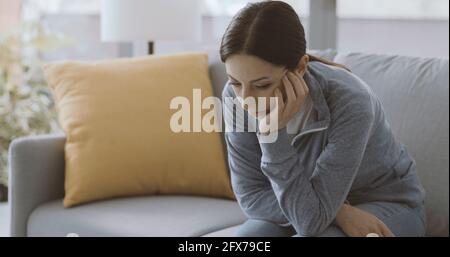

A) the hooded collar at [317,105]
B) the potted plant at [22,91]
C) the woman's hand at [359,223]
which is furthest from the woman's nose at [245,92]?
the potted plant at [22,91]

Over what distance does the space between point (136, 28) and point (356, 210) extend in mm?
1060

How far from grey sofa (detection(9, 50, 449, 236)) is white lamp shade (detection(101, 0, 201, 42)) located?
0.31m

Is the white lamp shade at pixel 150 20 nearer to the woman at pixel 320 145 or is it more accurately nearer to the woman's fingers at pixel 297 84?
the woman at pixel 320 145

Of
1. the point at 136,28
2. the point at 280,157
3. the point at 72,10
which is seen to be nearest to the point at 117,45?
the point at 72,10

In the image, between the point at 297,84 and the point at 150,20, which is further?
the point at 150,20

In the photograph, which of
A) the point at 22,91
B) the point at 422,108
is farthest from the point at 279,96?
the point at 22,91

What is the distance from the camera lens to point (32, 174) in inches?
53.8

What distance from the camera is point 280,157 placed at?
73 centimetres

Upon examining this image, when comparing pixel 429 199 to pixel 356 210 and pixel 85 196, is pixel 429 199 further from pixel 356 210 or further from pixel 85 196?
pixel 85 196

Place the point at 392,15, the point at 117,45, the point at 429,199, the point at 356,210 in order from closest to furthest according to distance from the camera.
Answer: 1. the point at 356,210
2. the point at 429,199
3. the point at 392,15
4. the point at 117,45

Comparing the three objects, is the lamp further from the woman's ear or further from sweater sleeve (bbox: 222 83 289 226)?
the woman's ear

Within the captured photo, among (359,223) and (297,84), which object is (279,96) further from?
(359,223)

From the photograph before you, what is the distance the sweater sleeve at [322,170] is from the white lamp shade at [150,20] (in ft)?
3.12

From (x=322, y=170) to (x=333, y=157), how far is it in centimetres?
2
